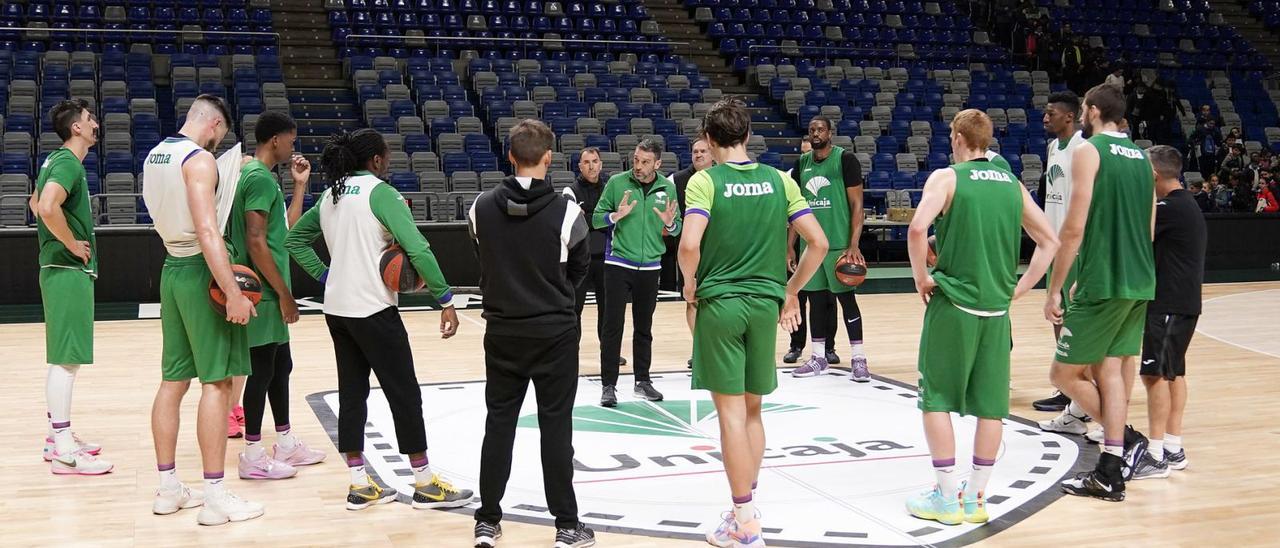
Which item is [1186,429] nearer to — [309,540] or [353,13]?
[309,540]

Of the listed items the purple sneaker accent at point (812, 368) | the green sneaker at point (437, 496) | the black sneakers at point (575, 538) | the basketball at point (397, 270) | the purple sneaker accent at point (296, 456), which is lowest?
the purple sneaker accent at point (812, 368)

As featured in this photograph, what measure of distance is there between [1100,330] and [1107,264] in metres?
0.30

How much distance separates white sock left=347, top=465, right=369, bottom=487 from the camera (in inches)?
193

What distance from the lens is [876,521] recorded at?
184 inches

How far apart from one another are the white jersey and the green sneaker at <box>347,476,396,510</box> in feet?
11.8

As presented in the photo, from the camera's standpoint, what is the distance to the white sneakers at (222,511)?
462 centimetres

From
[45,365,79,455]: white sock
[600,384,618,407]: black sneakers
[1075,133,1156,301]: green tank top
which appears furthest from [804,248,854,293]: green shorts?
[45,365,79,455]: white sock

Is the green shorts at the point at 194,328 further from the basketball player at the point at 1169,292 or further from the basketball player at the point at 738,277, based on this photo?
the basketball player at the point at 1169,292

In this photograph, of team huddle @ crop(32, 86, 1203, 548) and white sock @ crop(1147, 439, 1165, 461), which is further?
white sock @ crop(1147, 439, 1165, 461)

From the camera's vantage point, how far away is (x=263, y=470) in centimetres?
536

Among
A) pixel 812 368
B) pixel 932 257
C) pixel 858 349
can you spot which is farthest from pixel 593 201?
pixel 932 257

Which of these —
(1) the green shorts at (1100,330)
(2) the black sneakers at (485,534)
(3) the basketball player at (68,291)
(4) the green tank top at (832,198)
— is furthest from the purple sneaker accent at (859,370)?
(3) the basketball player at (68,291)

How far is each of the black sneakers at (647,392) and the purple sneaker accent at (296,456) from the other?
2.21m

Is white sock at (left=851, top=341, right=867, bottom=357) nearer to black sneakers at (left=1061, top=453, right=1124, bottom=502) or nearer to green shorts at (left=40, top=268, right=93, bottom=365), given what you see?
black sneakers at (left=1061, top=453, right=1124, bottom=502)
